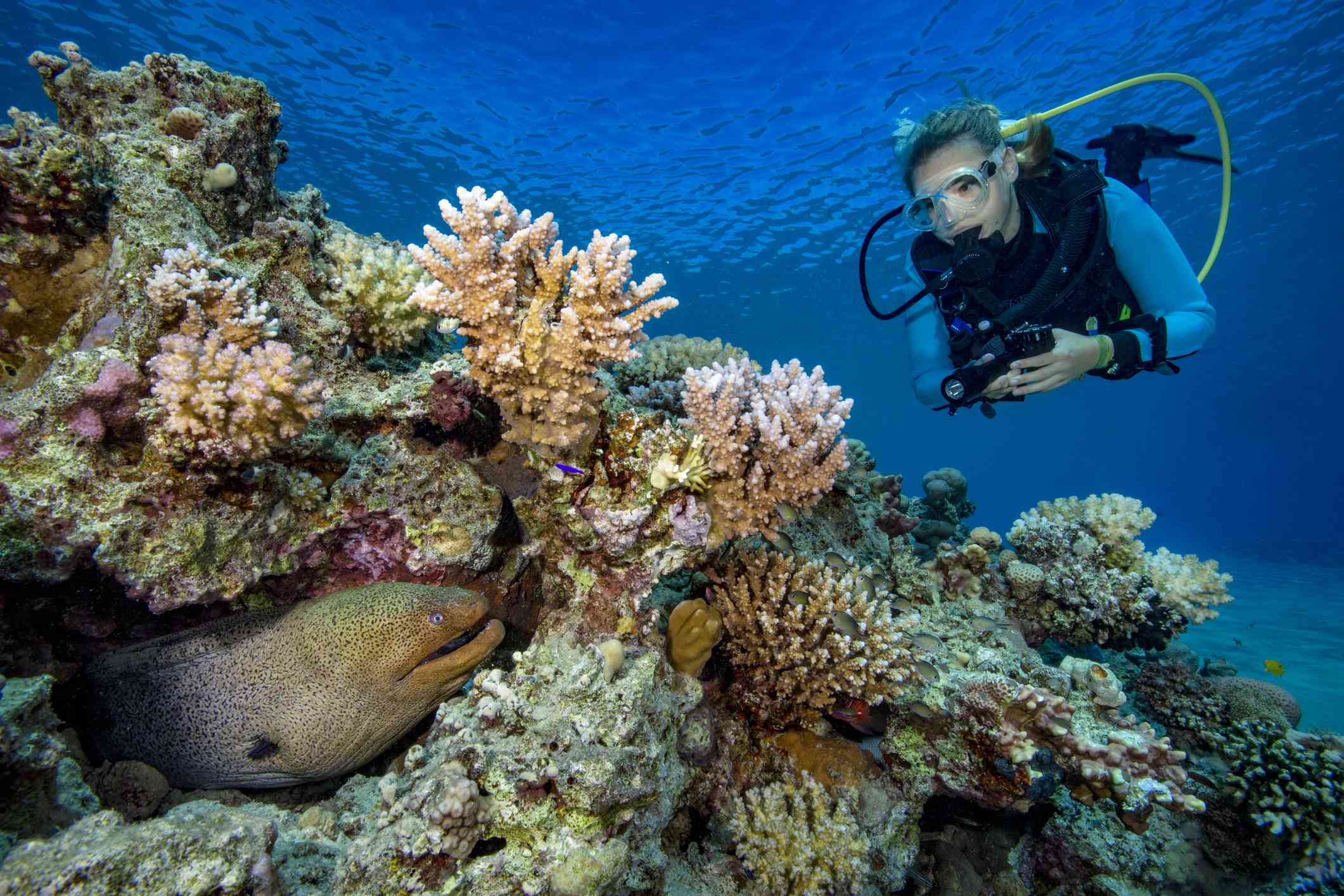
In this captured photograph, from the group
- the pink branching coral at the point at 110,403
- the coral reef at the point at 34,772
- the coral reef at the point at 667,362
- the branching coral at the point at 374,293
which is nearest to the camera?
the coral reef at the point at 34,772

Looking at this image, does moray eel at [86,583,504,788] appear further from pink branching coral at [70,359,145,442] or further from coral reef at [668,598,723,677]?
pink branching coral at [70,359,145,442]

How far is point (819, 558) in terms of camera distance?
4.27m

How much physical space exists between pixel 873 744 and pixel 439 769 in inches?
115

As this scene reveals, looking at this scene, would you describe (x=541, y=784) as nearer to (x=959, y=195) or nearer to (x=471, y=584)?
(x=471, y=584)

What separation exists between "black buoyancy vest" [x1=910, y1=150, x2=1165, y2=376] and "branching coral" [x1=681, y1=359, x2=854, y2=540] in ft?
8.48

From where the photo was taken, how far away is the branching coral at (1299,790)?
3.45m

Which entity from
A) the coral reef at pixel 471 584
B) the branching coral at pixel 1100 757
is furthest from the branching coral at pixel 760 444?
the branching coral at pixel 1100 757

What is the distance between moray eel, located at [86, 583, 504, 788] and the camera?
2.71 meters

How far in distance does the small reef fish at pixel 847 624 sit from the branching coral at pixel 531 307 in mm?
2024

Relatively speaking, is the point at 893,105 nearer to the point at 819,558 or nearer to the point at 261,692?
the point at 819,558

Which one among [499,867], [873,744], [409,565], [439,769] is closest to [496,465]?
[409,565]

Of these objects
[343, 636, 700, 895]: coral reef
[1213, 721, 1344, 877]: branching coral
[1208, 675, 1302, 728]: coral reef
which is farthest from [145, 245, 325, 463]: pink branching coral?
[1208, 675, 1302, 728]: coral reef

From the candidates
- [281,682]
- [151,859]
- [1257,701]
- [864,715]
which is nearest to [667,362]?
[864,715]

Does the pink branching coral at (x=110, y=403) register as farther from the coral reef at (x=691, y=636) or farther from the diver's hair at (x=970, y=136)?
the diver's hair at (x=970, y=136)
